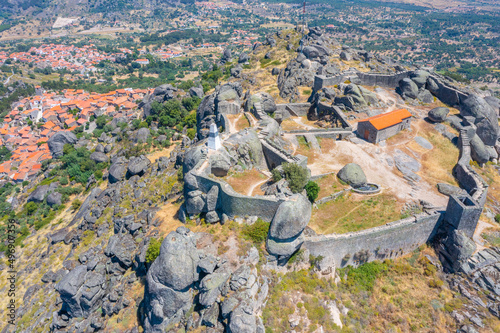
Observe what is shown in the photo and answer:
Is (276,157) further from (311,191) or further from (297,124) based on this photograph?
(297,124)

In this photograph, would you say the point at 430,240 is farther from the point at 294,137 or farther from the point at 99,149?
the point at 99,149

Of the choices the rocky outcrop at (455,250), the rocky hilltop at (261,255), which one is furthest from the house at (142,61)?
the rocky outcrop at (455,250)

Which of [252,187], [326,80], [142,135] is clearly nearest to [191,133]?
[142,135]

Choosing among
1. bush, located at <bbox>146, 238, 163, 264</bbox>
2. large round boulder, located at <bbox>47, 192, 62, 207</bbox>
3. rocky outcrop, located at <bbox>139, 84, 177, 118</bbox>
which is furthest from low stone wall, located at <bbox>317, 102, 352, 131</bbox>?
large round boulder, located at <bbox>47, 192, 62, 207</bbox>

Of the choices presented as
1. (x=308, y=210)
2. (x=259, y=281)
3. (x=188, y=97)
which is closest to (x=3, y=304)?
(x=259, y=281)

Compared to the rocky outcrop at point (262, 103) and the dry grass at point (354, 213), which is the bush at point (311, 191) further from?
the rocky outcrop at point (262, 103)
